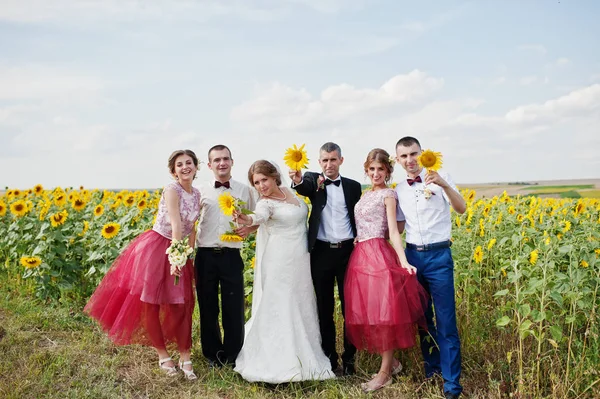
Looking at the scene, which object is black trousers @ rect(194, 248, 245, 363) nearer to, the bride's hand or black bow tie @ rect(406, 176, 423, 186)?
the bride's hand

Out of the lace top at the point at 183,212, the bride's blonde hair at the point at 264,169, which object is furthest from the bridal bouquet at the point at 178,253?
the bride's blonde hair at the point at 264,169

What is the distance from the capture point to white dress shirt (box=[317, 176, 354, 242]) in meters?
4.71

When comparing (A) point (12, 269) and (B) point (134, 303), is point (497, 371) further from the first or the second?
(A) point (12, 269)

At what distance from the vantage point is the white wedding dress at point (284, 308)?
4.67 meters

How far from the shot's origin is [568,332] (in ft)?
16.1

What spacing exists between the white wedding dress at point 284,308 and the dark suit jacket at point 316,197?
97mm

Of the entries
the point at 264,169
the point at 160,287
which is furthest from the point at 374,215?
the point at 160,287

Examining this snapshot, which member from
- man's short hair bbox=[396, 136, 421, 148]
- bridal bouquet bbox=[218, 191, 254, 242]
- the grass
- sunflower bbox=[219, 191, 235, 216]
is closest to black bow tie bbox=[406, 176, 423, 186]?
man's short hair bbox=[396, 136, 421, 148]

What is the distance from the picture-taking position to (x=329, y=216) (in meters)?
4.72

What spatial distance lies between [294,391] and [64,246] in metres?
4.43

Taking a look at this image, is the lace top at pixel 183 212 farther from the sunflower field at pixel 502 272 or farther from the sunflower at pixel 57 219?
the sunflower at pixel 57 219

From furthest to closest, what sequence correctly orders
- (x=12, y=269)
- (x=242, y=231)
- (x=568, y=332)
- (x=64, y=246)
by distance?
(x=12, y=269)
(x=64, y=246)
(x=568, y=332)
(x=242, y=231)

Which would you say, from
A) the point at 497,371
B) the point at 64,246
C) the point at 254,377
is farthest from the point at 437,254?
the point at 64,246

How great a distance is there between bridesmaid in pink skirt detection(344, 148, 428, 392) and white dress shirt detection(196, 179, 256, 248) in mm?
1197
